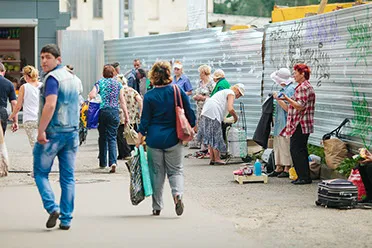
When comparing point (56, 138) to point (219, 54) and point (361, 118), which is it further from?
point (219, 54)

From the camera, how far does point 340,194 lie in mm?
11781

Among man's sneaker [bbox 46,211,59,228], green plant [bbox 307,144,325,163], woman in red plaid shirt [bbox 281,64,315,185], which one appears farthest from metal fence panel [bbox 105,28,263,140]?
man's sneaker [bbox 46,211,59,228]

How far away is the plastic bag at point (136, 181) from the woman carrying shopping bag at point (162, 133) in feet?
0.47

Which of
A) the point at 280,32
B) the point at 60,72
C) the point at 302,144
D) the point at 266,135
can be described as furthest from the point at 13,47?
the point at 60,72

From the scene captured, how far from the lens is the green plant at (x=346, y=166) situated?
13961 mm

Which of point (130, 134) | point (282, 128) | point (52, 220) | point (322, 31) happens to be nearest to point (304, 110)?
point (282, 128)

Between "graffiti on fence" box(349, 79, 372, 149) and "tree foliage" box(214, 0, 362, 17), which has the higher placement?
"tree foliage" box(214, 0, 362, 17)

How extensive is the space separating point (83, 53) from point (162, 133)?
67.8 feet

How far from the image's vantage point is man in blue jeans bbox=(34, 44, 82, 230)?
10.2 m

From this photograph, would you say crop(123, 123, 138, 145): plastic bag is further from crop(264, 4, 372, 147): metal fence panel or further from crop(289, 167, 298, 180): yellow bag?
crop(289, 167, 298, 180): yellow bag

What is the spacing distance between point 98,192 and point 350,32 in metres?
4.74

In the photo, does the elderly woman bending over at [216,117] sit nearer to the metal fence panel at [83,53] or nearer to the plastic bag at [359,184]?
the plastic bag at [359,184]

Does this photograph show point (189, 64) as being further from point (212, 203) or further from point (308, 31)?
point (212, 203)

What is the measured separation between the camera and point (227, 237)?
9820mm
